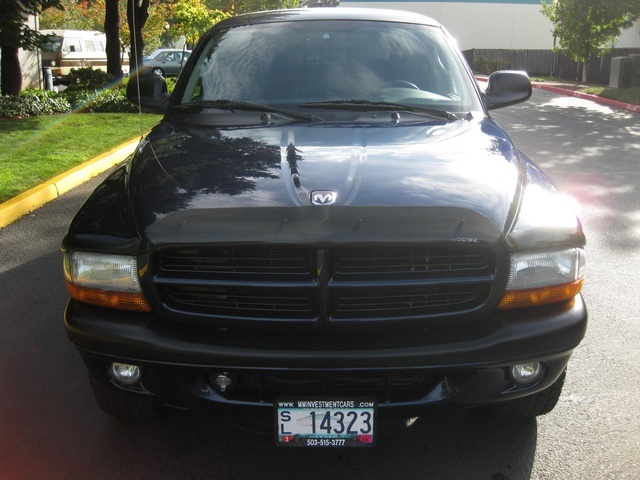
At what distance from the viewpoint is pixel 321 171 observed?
276 centimetres

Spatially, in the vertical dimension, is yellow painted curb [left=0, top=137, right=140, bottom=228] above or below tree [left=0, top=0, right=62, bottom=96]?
below

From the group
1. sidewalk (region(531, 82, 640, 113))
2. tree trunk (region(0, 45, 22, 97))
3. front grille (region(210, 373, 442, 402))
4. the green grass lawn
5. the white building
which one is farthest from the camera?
the white building

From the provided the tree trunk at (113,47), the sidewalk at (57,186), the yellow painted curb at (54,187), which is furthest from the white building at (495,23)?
the yellow painted curb at (54,187)

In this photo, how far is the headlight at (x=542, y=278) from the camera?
8.30 ft

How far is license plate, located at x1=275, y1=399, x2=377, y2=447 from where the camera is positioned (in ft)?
8.13

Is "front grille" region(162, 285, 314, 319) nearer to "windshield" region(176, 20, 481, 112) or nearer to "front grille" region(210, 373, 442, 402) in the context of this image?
"front grille" region(210, 373, 442, 402)

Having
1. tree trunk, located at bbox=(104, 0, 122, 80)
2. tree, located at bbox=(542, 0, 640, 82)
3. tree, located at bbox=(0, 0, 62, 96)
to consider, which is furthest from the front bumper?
tree, located at bbox=(542, 0, 640, 82)

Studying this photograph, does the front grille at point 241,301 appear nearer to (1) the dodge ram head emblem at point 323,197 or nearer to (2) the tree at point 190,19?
(1) the dodge ram head emblem at point 323,197

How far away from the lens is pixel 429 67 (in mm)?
4035

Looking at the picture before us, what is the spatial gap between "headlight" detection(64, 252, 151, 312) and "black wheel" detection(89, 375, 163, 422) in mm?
421

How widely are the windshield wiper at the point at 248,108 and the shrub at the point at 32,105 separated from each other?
1128 centimetres

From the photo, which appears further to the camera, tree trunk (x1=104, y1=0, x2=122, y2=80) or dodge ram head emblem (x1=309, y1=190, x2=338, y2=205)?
tree trunk (x1=104, y1=0, x2=122, y2=80)

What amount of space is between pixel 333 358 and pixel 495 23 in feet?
168

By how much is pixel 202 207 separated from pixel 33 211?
5271mm
